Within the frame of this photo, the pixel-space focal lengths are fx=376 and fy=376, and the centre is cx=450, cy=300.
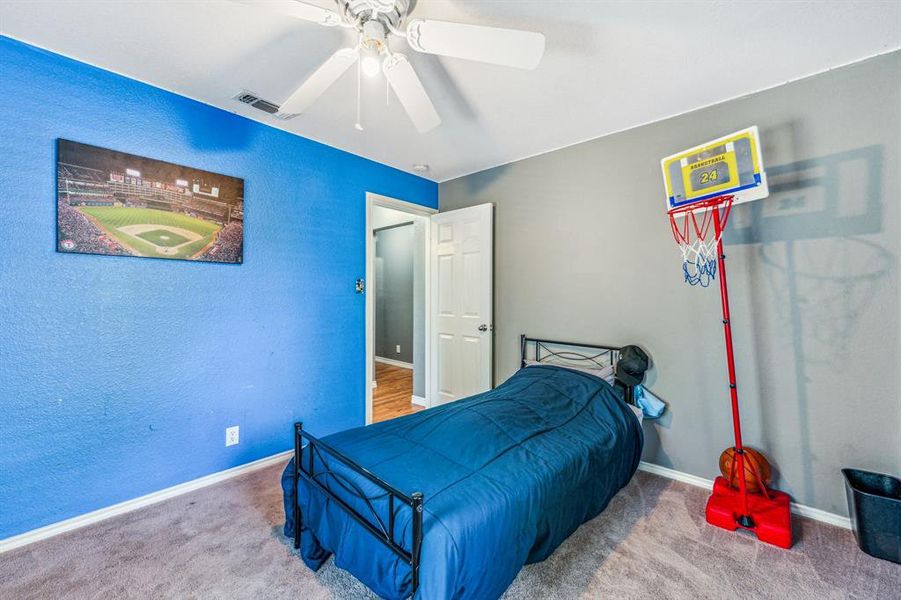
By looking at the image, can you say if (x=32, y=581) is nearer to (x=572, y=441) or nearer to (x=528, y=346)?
(x=572, y=441)

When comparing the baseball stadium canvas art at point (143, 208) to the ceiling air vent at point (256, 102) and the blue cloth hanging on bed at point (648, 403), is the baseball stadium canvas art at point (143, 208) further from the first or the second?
the blue cloth hanging on bed at point (648, 403)

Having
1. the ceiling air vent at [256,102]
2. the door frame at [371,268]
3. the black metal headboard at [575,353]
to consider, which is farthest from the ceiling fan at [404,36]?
the black metal headboard at [575,353]

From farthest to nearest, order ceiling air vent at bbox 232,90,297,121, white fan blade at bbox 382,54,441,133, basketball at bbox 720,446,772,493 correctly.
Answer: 1. ceiling air vent at bbox 232,90,297,121
2. basketball at bbox 720,446,772,493
3. white fan blade at bbox 382,54,441,133

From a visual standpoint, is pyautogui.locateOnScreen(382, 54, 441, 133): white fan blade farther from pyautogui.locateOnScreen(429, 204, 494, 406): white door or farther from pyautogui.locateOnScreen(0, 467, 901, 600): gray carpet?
pyautogui.locateOnScreen(0, 467, 901, 600): gray carpet

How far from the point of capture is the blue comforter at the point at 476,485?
1304 millimetres

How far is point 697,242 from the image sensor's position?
2.55m

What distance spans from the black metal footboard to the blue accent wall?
1.07 meters

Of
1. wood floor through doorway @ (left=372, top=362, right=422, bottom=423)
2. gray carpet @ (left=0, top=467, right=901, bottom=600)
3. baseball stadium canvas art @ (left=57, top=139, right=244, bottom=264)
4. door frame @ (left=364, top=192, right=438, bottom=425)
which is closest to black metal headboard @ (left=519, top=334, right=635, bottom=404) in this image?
gray carpet @ (left=0, top=467, right=901, bottom=600)

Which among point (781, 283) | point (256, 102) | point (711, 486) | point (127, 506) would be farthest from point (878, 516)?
point (256, 102)

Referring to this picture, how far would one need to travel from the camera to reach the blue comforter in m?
1.30

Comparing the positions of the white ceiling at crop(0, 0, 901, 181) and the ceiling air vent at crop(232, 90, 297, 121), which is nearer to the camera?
the white ceiling at crop(0, 0, 901, 181)

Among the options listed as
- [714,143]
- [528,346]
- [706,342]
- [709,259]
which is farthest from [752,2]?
[528,346]

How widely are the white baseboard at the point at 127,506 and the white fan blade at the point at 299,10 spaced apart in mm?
2668

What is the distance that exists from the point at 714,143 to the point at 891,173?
2.83ft
